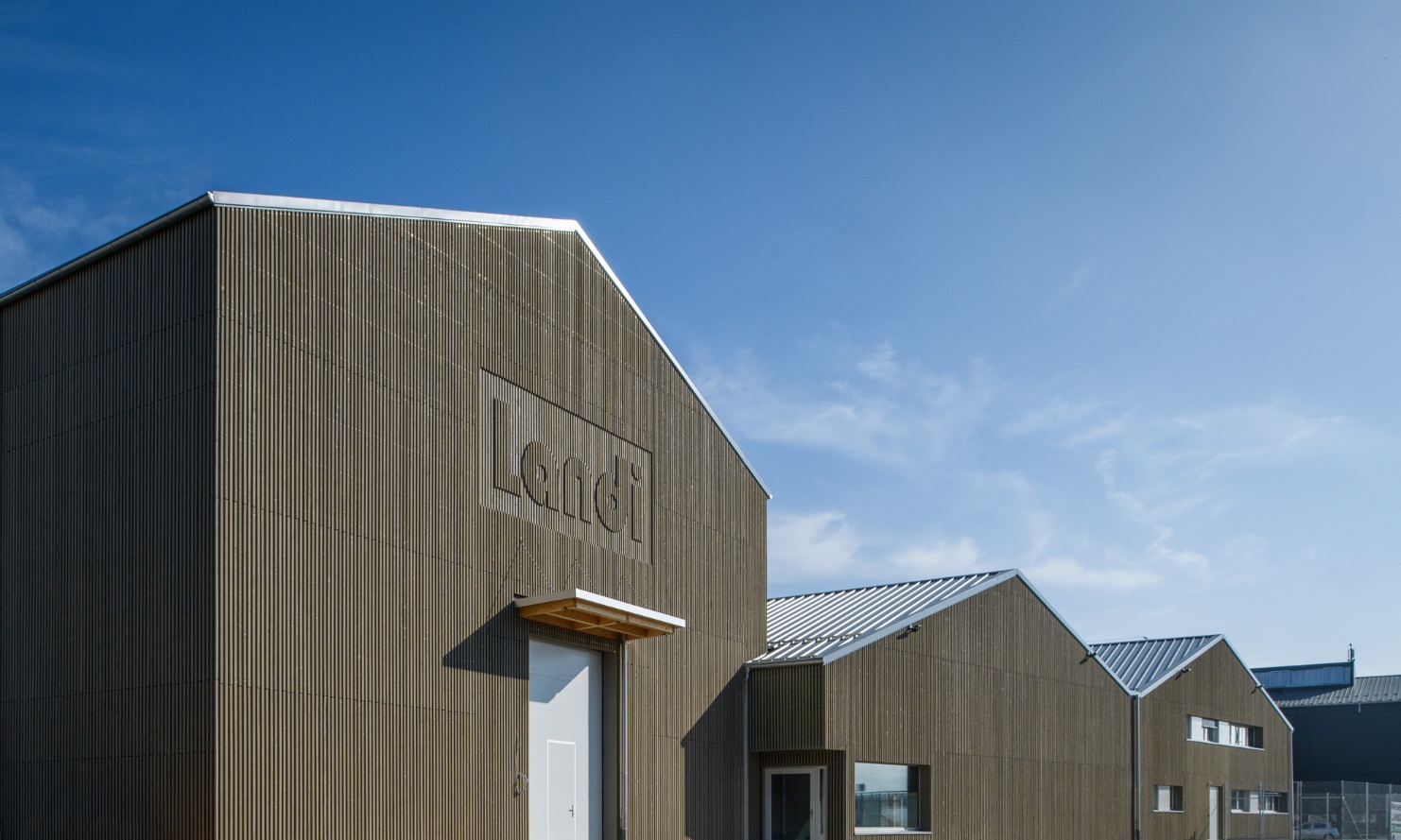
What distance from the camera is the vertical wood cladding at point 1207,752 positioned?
36406 mm

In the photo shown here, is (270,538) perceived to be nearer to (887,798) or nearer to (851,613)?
(887,798)

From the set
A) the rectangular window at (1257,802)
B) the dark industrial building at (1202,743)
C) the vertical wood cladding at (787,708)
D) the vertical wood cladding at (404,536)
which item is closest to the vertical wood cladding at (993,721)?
the vertical wood cladding at (787,708)

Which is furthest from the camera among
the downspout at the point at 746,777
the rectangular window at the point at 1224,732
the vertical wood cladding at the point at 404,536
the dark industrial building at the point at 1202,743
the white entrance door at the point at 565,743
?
the rectangular window at the point at 1224,732

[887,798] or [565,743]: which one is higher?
[565,743]

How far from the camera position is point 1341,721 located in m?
56.9

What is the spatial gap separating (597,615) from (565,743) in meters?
2.11

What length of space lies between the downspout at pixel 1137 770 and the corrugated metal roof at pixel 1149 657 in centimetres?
66

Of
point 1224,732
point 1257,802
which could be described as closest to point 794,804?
point 1224,732

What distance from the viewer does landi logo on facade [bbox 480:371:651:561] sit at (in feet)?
62.0

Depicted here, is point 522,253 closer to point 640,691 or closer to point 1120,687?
point 640,691

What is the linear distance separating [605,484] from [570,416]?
134 cm

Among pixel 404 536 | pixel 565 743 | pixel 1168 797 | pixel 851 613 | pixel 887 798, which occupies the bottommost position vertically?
pixel 1168 797

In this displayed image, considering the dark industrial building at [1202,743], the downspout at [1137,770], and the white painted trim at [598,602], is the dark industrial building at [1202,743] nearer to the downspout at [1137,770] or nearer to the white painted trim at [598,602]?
the downspout at [1137,770]

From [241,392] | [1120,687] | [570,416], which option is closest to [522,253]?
[570,416]
